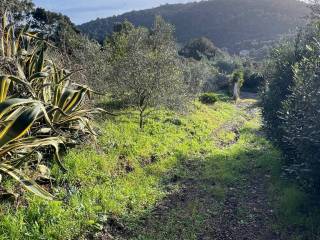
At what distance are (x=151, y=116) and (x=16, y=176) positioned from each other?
10.3 meters

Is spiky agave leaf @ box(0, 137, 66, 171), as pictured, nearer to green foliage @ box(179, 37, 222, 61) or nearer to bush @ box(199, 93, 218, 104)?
bush @ box(199, 93, 218, 104)

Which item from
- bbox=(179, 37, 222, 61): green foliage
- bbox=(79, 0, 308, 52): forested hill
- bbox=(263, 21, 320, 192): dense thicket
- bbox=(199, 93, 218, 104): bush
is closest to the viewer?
bbox=(263, 21, 320, 192): dense thicket

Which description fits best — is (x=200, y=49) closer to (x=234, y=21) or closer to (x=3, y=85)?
(x=234, y=21)

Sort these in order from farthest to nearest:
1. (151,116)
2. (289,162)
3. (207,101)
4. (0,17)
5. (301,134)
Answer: (207,101), (151,116), (289,162), (0,17), (301,134)

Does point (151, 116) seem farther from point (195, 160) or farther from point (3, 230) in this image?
point (3, 230)

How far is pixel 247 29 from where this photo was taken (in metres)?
125

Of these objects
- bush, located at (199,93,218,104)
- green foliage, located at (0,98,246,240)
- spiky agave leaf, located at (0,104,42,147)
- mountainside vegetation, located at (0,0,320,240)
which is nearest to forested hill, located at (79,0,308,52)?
bush, located at (199,93,218,104)

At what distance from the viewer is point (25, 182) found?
607cm

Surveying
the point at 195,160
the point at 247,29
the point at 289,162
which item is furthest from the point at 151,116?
the point at 247,29

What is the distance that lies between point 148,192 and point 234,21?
123855 mm

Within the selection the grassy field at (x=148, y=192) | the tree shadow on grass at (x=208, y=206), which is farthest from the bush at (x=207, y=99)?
the tree shadow on grass at (x=208, y=206)

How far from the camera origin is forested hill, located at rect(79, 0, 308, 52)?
4644 inches

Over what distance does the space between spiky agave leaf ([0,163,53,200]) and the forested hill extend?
349 ft

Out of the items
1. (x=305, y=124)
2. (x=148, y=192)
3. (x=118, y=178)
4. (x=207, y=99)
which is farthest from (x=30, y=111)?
(x=207, y=99)
